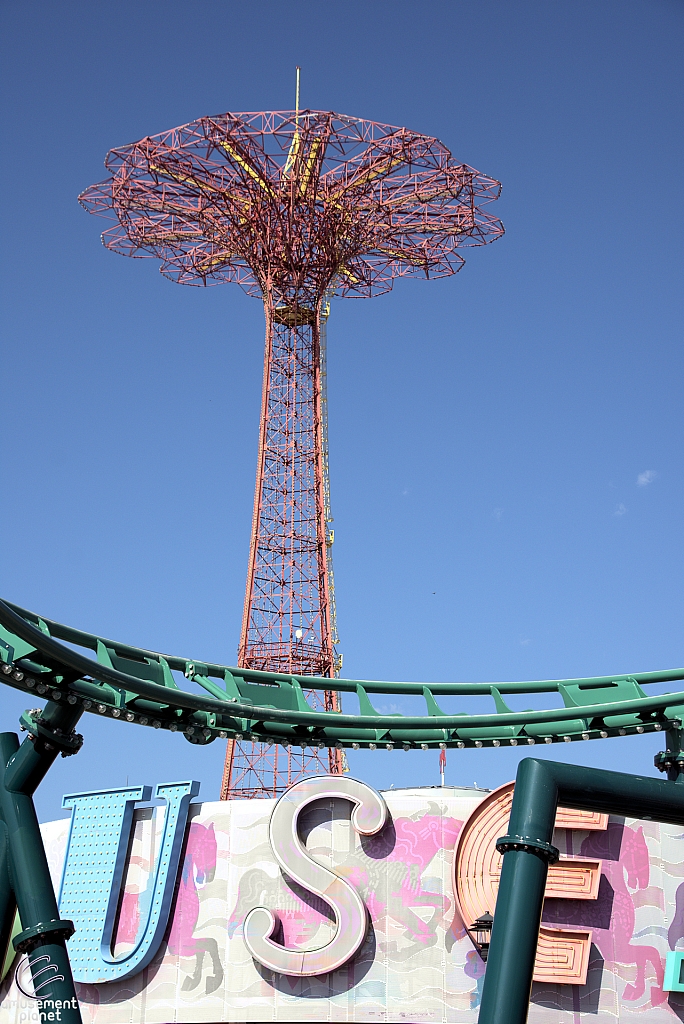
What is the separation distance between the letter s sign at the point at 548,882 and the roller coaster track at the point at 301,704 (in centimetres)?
816

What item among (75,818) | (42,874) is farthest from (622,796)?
(75,818)

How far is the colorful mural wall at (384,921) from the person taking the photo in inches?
949

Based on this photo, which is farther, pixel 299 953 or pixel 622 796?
pixel 299 953

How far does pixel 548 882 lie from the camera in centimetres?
2456

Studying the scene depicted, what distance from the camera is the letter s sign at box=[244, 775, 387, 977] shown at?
80.9 feet

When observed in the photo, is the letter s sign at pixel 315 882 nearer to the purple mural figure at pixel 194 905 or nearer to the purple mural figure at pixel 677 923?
the purple mural figure at pixel 194 905

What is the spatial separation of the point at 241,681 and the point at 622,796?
19.7 ft

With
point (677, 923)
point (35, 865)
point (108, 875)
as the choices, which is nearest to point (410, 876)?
point (677, 923)

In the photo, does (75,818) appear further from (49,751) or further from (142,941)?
(49,751)

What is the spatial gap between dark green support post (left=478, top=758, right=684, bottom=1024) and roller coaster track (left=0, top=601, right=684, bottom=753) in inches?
165

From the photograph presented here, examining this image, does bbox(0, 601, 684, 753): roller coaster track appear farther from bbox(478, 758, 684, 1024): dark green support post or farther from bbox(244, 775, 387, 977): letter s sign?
bbox(244, 775, 387, 977): letter s sign

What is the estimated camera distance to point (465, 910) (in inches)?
963

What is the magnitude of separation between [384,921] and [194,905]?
12.8 feet

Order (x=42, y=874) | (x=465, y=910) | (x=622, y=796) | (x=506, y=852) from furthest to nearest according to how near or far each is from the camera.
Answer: (x=465, y=910)
(x=42, y=874)
(x=622, y=796)
(x=506, y=852)
